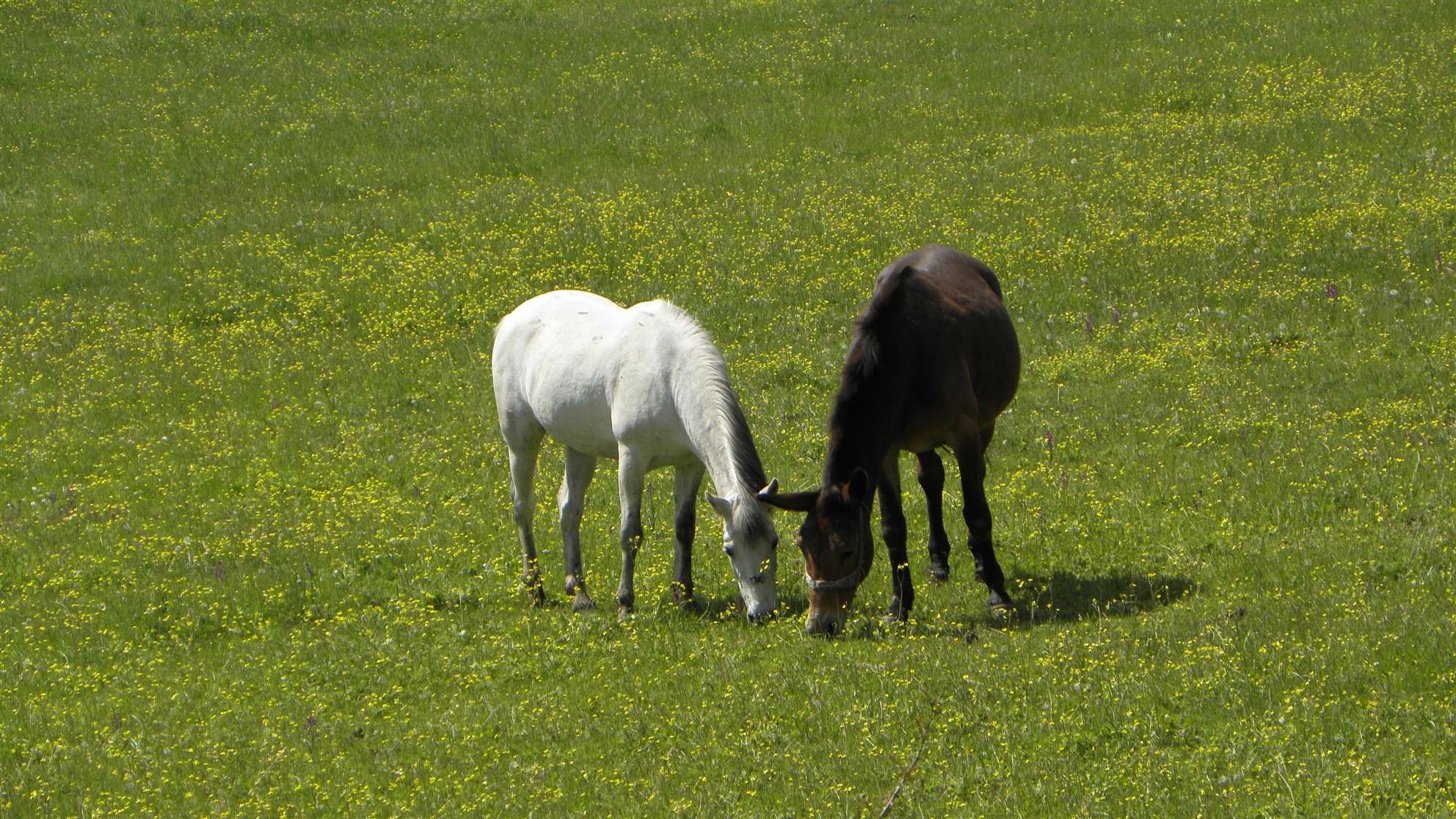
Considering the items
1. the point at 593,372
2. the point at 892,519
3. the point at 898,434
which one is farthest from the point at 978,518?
the point at 593,372

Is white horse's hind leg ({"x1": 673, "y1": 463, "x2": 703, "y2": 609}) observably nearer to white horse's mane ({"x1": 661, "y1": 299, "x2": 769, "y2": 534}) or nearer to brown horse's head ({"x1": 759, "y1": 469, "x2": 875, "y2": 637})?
white horse's mane ({"x1": 661, "y1": 299, "x2": 769, "y2": 534})

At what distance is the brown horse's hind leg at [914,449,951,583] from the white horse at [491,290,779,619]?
1.31 metres

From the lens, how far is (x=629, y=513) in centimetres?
1089

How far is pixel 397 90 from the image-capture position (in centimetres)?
3000

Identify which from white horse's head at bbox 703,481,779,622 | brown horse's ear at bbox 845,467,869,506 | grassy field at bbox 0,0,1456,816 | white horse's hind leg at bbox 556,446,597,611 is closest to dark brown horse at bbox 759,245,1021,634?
brown horse's ear at bbox 845,467,869,506

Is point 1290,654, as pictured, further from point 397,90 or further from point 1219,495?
point 397,90

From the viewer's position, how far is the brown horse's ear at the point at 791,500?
9.43 metres

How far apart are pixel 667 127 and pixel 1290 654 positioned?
20.4 metres

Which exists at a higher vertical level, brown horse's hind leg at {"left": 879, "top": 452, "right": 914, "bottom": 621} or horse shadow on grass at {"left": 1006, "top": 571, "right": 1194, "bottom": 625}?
brown horse's hind leg at {"left": 879, "top": 452, "right": 914, "bottom": 621}

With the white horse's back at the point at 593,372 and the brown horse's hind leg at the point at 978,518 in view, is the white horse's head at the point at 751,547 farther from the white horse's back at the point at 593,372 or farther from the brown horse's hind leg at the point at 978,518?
the brown horse's hind leg at the point at 978,518

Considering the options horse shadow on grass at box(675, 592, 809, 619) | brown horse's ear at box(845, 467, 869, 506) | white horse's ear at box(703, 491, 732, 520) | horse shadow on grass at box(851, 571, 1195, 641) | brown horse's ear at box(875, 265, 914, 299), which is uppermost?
brown horse's ear at box(875, 265, 914, 299)

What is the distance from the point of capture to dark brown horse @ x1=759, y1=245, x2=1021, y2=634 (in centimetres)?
948

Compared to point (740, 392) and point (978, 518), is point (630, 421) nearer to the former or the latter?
point (978, 518)

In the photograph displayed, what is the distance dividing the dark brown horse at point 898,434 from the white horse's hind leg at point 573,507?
257 cm
